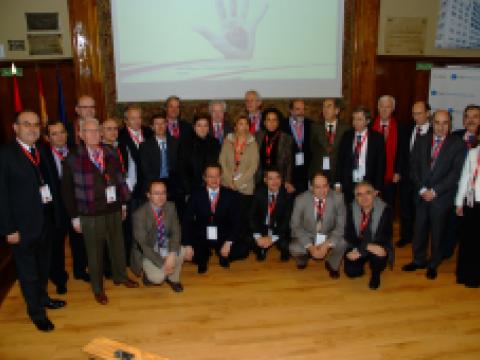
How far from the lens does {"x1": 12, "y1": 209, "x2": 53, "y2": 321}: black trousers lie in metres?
3.28

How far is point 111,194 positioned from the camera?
12.0 feet

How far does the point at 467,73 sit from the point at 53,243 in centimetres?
545

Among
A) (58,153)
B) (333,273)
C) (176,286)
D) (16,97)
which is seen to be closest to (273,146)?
(333,273)

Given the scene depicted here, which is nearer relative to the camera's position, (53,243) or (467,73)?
(53,243)

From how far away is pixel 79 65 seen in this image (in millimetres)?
5625

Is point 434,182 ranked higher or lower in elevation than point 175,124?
lower

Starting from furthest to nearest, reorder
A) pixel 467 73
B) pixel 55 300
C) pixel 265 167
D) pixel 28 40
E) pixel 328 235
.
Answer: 1. pixel 467 73
2. pixel 28 40
3. pixel 265 167
4. pixel 328 235
5. pixel 55 300

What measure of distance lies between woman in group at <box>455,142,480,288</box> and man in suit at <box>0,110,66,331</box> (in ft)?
11.5

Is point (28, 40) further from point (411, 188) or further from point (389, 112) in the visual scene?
point (411, 188)

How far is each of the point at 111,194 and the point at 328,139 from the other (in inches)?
92.4

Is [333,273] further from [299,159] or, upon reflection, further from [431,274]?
[299,159]

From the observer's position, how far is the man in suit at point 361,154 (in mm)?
4434

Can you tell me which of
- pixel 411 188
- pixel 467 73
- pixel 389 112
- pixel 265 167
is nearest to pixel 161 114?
pixel 265 167

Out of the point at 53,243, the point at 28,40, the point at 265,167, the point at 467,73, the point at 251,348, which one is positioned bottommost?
the point at 251,348
